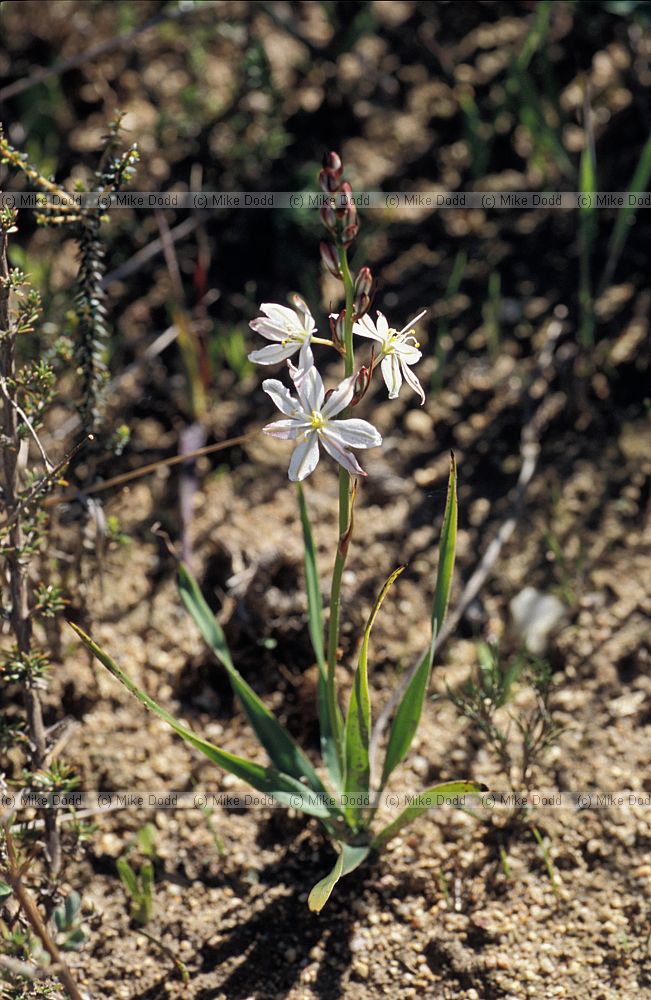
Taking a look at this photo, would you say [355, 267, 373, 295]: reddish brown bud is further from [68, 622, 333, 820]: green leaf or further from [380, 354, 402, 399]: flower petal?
[68, 622, 333, 820]: green leaf

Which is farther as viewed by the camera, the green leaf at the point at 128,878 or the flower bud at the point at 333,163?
the green leaf at the point at 128,878

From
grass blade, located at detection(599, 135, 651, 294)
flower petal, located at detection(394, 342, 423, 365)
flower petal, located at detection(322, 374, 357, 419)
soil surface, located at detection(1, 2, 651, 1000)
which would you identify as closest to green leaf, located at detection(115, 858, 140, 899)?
soil surface, located at detection(1, 2, 651, 1000)

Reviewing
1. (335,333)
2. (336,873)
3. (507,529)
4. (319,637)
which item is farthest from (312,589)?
(507,529)

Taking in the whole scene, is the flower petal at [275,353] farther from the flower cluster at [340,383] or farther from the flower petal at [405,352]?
the flower petal at [405,352]

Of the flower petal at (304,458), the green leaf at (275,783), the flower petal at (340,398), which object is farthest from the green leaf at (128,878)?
the flower petal at (340,398)

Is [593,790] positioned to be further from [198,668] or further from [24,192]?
[24,192]

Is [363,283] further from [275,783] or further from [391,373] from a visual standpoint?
[275,783]
